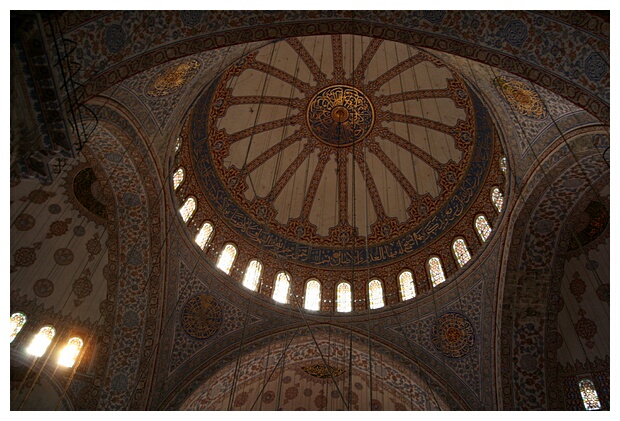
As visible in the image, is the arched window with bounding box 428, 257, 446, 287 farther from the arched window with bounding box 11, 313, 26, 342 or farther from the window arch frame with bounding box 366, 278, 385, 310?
the arched window with bounding box 11, 313, 26, 342

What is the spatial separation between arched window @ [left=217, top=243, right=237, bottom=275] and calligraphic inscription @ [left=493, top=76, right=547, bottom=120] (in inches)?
263

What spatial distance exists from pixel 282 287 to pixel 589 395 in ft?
21.1

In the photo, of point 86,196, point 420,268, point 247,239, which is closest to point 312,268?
point 247,239

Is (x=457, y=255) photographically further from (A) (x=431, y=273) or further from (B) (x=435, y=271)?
(A) (x=431, y=273)

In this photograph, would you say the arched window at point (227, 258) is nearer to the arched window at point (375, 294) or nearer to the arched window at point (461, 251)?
the arched window at point (375, 294)

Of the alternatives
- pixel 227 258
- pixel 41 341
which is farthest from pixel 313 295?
pixel 41 341

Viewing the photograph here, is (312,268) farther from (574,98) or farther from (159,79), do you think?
(574,98)

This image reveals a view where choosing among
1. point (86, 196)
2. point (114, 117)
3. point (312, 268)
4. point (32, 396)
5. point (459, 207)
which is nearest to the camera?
point (114, 117)

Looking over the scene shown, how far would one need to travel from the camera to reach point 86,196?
863 centimetres

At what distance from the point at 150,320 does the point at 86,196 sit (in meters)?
2.69

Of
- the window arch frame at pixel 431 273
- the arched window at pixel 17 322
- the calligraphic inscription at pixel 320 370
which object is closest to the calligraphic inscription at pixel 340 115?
the window arch frame at pixel 431 273

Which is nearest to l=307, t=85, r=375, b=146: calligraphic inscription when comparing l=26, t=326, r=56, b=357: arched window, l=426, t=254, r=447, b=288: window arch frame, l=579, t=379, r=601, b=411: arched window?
l=426, t=254, r=447, b=288: window arch frame

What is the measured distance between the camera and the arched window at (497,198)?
30.8 ft

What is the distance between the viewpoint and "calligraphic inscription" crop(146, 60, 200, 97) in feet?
23.0
